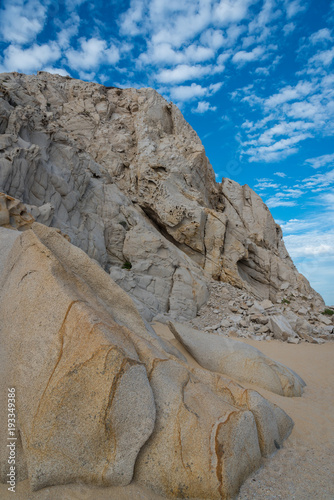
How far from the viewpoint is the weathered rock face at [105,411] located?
2.79 metres

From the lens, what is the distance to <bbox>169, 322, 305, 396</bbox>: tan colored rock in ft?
20.7

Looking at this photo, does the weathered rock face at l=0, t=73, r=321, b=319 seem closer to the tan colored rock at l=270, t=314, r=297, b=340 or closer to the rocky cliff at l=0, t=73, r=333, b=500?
the rocky cliff at l=0, t=73, r=333, b=500

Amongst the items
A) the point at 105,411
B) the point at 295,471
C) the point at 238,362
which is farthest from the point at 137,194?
the point at 295,471

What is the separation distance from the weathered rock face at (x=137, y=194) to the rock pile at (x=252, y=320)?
94cm

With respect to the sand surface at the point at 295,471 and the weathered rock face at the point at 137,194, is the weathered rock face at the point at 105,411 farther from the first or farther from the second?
the weathered rock face at the point at 137,194

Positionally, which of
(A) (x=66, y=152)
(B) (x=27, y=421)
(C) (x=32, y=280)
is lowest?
(B) (x=27, y=421)

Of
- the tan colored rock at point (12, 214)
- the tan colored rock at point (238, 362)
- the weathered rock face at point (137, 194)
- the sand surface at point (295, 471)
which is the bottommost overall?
the sand surface at point (295, 471)

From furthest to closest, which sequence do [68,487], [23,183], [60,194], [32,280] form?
[60,194] → [23,183] → [32,280] → [68,487]

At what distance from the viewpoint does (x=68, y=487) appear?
2.69m

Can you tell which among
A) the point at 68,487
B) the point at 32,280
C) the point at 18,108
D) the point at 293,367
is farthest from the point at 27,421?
the point at 18,108

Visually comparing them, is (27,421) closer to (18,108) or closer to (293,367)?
(293,367)

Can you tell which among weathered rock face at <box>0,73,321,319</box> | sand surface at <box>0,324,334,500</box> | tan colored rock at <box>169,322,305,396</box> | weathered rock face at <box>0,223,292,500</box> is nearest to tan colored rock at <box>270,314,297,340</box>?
weathered rock face at <box>0,73,321,319</box>

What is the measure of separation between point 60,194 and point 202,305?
10075mm

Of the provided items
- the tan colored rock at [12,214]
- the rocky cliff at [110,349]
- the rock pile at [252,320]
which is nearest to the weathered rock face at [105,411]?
the rocky cliff at [110,349]
